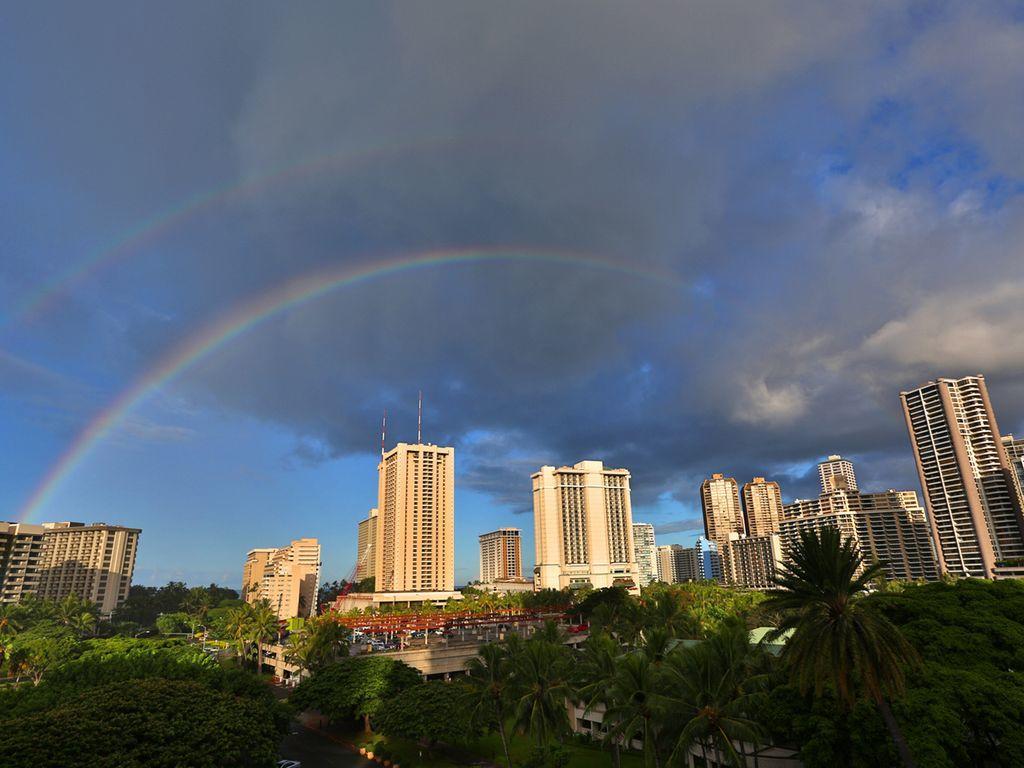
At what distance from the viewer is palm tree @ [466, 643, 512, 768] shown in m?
54.5

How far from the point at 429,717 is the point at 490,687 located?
8.74m

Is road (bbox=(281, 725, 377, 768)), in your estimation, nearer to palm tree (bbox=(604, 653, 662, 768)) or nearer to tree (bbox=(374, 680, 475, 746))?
tree (bbox=(374, 680, 475, 746))

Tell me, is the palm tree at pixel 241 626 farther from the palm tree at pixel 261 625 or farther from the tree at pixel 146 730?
the tree at pixel 146 730

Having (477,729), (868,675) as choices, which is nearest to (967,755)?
(868,675)

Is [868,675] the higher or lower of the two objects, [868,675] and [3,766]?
the higher

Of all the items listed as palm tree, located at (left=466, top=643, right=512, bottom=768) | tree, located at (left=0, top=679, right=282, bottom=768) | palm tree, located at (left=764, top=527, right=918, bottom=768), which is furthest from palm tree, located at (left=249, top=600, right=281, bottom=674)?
palm tree, located at (left=764, top=527, right=918, bottom=768)

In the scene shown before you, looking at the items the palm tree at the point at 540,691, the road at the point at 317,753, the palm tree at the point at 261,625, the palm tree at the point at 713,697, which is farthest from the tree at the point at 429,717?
the palm tree at the point at 261,625

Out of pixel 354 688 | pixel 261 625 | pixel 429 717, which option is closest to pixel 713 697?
pixel 429 717

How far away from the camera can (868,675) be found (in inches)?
1158

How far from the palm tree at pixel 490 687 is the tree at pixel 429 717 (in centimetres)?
142

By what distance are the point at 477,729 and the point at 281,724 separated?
1905 centimetres

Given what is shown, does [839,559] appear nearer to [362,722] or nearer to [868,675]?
[868,675]

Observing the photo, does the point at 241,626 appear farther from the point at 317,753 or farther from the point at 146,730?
the point at 146,730

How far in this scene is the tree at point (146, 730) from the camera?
3594cm
